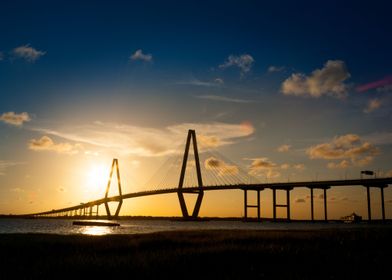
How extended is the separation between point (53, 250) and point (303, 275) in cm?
1547

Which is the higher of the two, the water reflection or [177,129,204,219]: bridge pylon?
[177,129,204,219]: bridge pylon

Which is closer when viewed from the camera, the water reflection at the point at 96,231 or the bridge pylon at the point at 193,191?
the water reflection at the point at 96,231

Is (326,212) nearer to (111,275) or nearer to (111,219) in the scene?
(111,219)

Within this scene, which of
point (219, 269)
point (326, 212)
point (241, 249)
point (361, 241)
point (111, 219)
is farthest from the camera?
point (111, 219)

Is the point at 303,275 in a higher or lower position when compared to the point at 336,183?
lower

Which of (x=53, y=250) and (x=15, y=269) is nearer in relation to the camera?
(x=15, y=269)

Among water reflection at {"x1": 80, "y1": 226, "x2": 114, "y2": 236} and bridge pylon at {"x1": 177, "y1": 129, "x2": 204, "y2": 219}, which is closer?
water reflection at {"x1": 80, "y1": 226, "x2": 114, "y2": 236}

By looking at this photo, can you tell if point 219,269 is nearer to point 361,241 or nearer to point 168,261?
point 168,261

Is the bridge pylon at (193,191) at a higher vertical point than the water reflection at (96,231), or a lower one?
higher

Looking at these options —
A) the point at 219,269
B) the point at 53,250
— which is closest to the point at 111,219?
the point at 53,250

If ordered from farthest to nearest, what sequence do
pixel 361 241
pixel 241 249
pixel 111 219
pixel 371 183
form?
pixel 111 219, pixel 371 183, pixel 361 241, pixel 241 249

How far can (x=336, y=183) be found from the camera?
92.8 metres

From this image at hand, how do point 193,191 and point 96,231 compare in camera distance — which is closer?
point 96,231

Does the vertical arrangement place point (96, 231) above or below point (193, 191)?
below
